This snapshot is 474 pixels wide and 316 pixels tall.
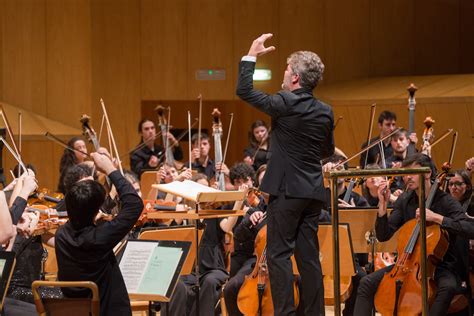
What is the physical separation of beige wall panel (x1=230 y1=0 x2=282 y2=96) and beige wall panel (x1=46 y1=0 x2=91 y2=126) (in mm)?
1625

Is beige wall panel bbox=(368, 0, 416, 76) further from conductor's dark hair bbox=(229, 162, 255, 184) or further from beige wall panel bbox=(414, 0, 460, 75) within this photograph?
conductor's dark hair bbox=(229, 162, 255, 184)

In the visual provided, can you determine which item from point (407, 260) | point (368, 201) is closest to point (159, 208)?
point (407, 260)

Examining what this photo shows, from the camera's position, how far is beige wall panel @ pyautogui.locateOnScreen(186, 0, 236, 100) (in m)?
11.0

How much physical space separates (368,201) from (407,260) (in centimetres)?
174

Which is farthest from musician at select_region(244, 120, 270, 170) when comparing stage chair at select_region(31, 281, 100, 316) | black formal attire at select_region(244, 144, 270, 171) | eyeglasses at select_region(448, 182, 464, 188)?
stage chair at select_region(31, 281, 100, 316)

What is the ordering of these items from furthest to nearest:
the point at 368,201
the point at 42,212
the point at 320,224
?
the point at 368,201 → the point at 320,224 → the point at 42,212

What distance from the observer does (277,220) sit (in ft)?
14.5

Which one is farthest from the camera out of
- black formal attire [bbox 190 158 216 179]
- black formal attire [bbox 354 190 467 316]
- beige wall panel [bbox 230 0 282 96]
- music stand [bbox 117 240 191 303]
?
beige wall panel [bbox 230 0 282 96]

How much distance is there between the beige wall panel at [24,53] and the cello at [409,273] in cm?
643

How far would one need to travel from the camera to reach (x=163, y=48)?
11016mm

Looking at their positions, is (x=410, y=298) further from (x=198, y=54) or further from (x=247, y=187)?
(x=198, y=54)

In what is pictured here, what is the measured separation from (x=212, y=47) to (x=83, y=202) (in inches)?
286

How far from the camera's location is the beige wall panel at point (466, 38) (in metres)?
10.7

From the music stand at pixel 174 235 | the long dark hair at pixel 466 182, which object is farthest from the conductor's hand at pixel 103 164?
the long dark hair at pixel 466 182
